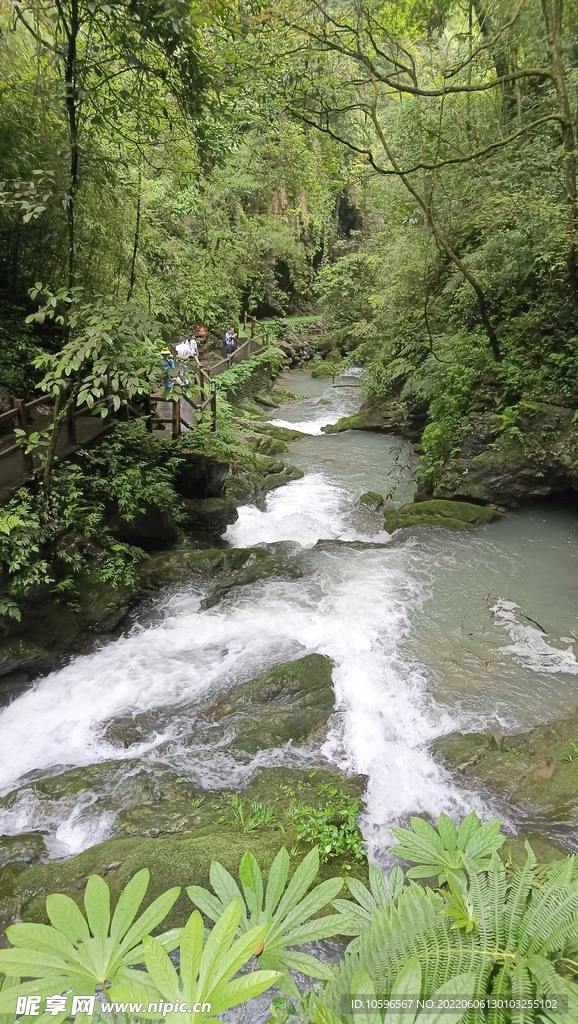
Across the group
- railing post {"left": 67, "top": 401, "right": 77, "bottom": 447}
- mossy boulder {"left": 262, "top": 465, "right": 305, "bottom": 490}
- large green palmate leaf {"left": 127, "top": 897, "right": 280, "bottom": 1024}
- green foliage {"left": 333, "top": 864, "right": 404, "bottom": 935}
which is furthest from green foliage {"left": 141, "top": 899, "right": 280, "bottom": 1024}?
mossy boulder {"left": 262, "top": 465, "right": 305, "bottom": 490}

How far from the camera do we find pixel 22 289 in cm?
934

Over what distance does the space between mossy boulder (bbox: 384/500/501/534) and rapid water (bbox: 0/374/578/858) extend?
0.29 metres

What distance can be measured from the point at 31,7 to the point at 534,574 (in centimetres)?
914

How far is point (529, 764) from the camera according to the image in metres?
4.64

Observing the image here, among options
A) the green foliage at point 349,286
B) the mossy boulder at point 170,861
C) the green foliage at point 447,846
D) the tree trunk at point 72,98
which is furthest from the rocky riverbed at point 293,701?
the green foliage at point 349,286

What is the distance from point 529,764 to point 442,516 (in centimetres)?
568

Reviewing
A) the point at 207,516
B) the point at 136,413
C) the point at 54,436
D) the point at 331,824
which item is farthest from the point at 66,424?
the point at 331,824

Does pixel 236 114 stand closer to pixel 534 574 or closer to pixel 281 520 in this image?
pixel 281 520

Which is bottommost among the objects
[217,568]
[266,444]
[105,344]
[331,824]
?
[331,824]

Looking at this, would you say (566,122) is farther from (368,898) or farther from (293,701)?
(368,898)

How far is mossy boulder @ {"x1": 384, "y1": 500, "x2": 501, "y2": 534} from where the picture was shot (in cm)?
957

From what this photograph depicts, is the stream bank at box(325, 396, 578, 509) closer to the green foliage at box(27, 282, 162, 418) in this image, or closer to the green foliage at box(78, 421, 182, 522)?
the green foliage at box(78, 421, 182, 522)

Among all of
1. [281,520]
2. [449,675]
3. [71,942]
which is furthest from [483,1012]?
[281,520]

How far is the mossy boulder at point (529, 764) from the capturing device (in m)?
4.33
